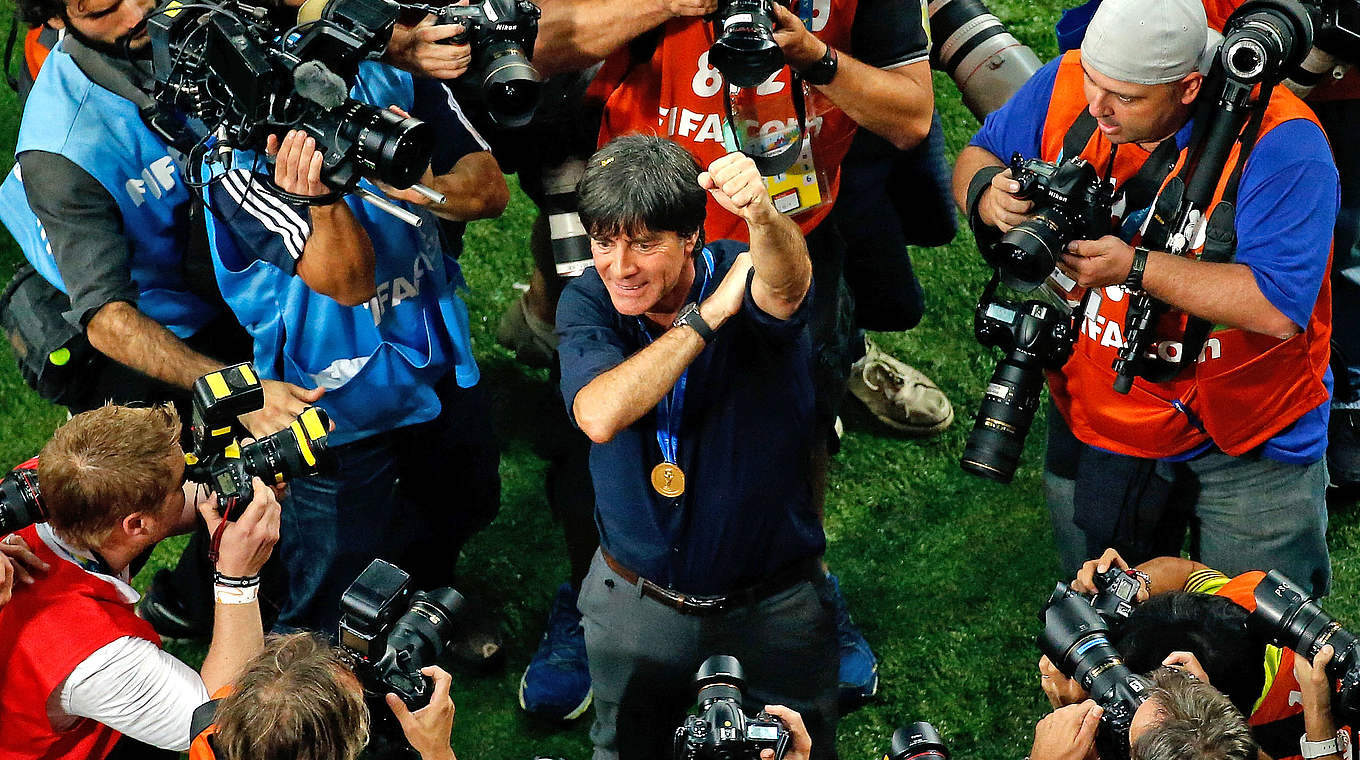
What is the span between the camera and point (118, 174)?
3295 millimetres

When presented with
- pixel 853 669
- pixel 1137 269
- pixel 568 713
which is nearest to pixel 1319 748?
pixel 1137 269

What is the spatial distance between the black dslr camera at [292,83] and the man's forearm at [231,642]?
2.68 ft

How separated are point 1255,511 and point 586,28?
1.77m

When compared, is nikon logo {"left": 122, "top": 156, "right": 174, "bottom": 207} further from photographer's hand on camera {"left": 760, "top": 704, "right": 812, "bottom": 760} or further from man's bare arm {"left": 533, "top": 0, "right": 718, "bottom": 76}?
photographer's hand on camera {"left": 760, "top": 704, "right": 812, "bottom": 760}

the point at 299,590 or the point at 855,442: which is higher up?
the point at 299,590

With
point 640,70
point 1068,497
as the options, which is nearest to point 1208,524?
point 1068,497

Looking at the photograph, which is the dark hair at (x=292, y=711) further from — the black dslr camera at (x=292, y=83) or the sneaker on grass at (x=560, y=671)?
the sneaker on grass at (x=560, y=671)

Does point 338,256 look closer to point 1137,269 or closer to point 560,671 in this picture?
point 560,671

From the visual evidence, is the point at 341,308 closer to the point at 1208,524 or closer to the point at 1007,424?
the point at 1007,424

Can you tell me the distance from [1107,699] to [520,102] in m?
1.64

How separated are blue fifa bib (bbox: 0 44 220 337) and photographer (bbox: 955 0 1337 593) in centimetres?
180

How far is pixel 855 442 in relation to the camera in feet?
15.4

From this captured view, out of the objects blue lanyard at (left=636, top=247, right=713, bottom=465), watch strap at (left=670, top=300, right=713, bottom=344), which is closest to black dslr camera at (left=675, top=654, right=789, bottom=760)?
blue lanyard at (left=636, top=247, right=713, bottom=465)

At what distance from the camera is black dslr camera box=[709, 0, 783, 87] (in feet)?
9.91
